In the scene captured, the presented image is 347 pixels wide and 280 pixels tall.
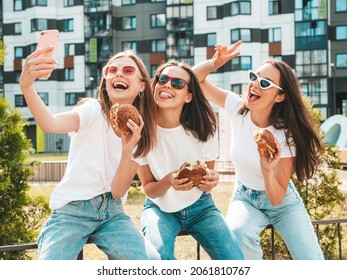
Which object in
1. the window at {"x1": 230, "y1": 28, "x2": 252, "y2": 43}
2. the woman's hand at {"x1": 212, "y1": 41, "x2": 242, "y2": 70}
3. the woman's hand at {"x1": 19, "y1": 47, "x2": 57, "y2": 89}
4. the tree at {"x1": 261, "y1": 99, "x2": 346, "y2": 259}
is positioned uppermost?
the window at {"x1": 230, "y1": 28, "x2": 252, "y2": 43}

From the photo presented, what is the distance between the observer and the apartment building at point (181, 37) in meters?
23.8

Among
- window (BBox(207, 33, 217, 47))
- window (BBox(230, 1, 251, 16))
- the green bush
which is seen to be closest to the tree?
the green bush

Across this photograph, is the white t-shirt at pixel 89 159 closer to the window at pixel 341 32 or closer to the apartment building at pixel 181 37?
the apartment building at pixel 181 37

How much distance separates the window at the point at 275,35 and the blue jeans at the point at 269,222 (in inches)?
890

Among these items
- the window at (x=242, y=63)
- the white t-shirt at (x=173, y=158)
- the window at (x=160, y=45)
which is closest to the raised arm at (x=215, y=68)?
the white t-shirt at (x=173, y=158)

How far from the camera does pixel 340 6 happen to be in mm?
23938

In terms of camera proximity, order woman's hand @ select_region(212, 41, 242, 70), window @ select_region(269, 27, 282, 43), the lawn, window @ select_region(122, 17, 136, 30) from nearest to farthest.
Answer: woman's hand @ select_region(212, 41, 242, 70) < the lawn < window @ select_region(269, 27, 282, 43) < window @ select_region(122, 17, 136, 30)

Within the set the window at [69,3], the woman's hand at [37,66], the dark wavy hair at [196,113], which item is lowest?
the dark wavy hair at [196,113]

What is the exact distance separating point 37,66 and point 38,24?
2683cm

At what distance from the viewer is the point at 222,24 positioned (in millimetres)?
25016

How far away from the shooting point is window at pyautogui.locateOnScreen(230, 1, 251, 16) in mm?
24036

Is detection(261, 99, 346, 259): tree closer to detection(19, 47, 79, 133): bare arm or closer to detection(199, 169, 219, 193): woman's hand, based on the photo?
detection(199, 169, 219, 193): woman's hand

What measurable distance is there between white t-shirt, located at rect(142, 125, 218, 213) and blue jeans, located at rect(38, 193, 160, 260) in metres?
0.25
